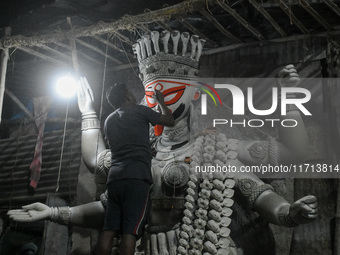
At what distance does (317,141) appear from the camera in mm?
4469

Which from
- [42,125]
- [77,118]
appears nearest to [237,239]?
[77,118]

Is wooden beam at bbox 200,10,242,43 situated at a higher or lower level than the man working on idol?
higher

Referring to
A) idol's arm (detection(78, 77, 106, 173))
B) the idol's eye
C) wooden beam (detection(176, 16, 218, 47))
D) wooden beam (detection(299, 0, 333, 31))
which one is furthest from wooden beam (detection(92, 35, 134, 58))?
wooden beam (detection(299, 0, 333, 31))

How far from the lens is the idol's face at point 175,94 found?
14.8 feet

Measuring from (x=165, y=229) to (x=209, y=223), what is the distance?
1.42ft

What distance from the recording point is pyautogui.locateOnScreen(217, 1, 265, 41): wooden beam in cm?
430

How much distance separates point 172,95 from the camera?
4.53 metres

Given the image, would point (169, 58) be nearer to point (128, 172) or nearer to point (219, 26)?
point (219, 26)

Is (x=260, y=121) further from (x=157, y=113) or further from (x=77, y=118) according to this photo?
(x=77, y=118)

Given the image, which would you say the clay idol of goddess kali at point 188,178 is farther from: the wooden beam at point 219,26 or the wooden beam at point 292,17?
the wooden beam at point 292,17

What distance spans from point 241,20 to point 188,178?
1.62m

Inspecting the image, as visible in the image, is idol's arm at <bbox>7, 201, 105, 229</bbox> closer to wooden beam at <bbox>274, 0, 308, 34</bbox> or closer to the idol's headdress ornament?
the idol's headdress ornament

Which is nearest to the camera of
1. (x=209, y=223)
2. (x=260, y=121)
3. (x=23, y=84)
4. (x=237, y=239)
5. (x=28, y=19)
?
(x=209, y=223)

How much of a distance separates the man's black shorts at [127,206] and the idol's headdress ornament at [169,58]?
1195 millimetres
